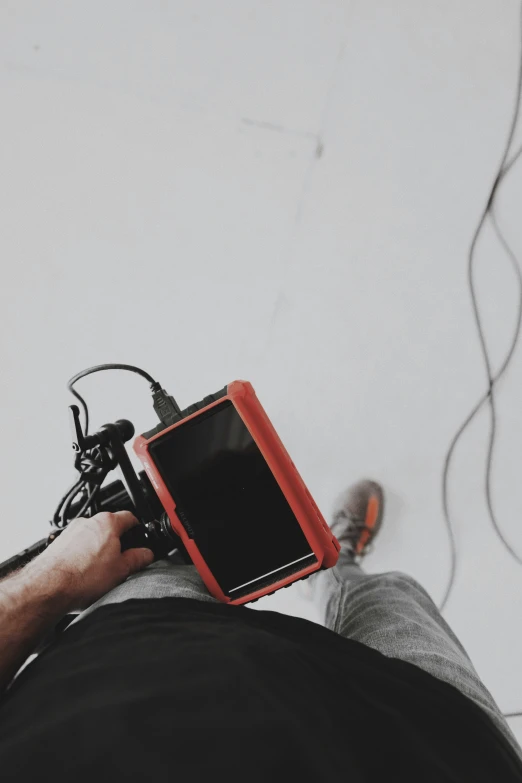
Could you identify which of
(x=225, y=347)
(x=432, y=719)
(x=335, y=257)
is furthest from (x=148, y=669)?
(x=335, y=257)

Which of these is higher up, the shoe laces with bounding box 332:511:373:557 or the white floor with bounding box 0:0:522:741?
the white floor with bounding box 0:0:522:741

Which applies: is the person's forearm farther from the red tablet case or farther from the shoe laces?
the shoe laces

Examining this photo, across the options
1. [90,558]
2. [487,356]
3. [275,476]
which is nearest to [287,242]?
[487,356]

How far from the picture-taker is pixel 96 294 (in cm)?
111

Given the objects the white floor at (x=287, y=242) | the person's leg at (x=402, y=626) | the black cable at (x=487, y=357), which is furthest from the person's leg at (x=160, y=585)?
the black cable at (x=487, y=357)

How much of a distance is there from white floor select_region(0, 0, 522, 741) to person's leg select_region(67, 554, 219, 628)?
443 millimetres

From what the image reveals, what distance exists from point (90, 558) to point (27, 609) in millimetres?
99

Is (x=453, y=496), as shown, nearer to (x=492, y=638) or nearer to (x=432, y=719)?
(x=492, y=638)

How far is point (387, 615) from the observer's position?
657mm

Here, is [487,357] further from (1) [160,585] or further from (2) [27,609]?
(2) [27,609]

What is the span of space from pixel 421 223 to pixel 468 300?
19cm

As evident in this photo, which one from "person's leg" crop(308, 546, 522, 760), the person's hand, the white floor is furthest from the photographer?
the white floor

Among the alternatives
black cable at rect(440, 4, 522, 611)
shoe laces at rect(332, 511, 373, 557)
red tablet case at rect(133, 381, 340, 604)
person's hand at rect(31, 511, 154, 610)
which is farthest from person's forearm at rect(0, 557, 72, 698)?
black cable at rect(440, 4, 522, 611)

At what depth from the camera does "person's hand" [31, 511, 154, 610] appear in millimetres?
688
